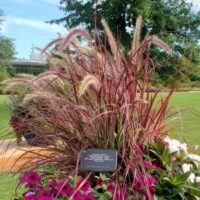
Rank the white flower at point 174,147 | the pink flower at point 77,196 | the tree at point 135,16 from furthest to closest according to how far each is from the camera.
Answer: the tree at point 135,16 < the white flower at point 174,147 < the pink flower at point 77,196

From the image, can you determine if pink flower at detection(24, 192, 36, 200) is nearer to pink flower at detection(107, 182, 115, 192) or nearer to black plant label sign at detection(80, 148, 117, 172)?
black plant label sign at detection(80, 148, 117, 172)

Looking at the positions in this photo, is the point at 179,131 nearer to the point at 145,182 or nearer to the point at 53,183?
the point at 145,182

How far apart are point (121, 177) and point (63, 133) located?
1.40ft

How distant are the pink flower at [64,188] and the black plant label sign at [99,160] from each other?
0.19 m

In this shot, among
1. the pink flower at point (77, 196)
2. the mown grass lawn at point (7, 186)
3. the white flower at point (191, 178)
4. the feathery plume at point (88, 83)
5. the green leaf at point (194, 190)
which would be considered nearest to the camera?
the feathery plume at point (88, 83)

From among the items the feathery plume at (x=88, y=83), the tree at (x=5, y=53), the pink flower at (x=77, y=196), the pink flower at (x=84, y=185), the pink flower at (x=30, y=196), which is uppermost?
the feathery plume at (x=88, y=83)

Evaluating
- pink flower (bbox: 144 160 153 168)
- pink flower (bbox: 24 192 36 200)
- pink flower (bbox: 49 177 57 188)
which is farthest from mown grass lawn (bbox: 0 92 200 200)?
pink flower (bbox: 24 192 36 200)

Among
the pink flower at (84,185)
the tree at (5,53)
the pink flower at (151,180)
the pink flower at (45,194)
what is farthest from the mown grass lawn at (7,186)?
the tree at (5,53)

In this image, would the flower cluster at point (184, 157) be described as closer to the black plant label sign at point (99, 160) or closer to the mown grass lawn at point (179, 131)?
the mown grass lawn at point (179, 131)

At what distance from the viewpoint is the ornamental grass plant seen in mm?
2510

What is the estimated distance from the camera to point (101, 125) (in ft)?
8.47

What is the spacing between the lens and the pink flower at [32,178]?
262 centimetres

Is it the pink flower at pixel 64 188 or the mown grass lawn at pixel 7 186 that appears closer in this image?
the pink flower at pixel 64 188

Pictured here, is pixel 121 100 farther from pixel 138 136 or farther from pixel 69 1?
pixel 69 1
